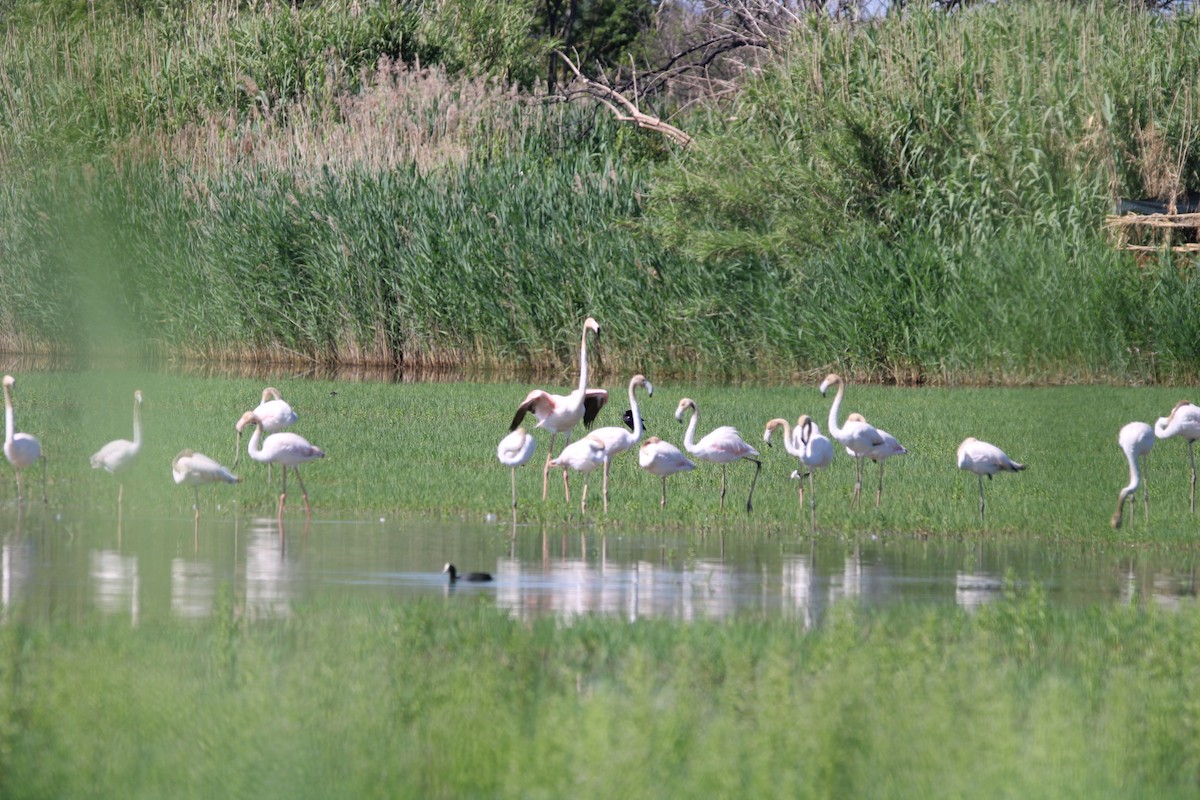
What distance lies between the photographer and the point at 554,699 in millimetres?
6691

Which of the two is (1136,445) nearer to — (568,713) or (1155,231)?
(568,713)

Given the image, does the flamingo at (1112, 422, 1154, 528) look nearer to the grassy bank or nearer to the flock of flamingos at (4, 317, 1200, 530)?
the flock of flamingos at (4, 317, 1200, 530)

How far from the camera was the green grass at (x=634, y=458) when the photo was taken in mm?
→ 13672

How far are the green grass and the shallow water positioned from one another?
564 mm

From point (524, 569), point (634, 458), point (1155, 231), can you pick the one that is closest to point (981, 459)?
point (524, 569)

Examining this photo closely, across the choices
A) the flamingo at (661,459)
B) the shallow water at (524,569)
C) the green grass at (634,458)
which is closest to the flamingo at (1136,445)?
the green grass at (634,458)

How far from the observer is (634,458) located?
17.9m

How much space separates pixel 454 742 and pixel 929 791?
1.71 meters

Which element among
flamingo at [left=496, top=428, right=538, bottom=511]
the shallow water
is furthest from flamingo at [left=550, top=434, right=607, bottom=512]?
the shallow water

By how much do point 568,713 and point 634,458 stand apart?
11466mm

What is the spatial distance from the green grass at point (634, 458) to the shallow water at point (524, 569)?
22.2 inches

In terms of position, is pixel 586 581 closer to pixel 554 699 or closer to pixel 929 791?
pixel 554 699

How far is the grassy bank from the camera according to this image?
5.93m

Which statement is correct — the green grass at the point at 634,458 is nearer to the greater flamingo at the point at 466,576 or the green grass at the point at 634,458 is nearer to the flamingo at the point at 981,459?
the flamingo at the point at 981,459
